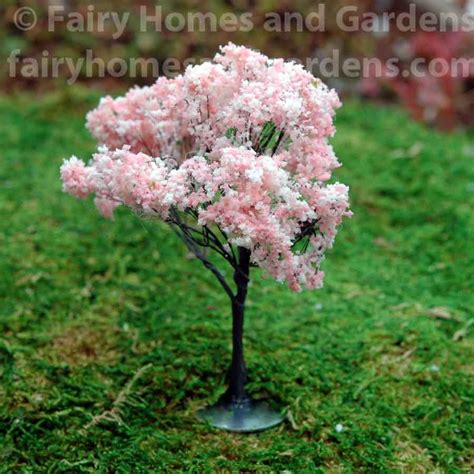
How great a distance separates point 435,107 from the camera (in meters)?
6.57

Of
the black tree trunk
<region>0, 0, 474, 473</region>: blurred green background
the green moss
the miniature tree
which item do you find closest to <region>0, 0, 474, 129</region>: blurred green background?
<region>0, 0, 474, 473</region>: blurred green background

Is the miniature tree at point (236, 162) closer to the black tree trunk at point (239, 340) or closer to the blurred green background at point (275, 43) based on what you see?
the black tree trunk at point (239, 340)

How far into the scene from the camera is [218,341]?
3.34 metres

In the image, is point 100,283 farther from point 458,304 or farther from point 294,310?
point 458,304

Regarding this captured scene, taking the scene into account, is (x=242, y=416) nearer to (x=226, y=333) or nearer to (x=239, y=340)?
(x=239, y=340)

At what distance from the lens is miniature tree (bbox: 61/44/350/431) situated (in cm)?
238

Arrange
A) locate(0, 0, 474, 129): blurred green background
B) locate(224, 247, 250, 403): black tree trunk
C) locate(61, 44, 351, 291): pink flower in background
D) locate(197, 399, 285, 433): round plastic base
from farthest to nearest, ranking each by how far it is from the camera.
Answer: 1. locate(0, 0, 474, 129): blurred green background
2. locate(197, 399, 285, 433): round plastic base
3. locate(224, 247, 250, 403): black tree trunk
4. locate(61, 44, 351, 291): pink flower in background

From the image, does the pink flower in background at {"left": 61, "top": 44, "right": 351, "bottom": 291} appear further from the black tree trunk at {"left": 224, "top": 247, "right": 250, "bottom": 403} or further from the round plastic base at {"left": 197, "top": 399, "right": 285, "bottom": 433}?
the round plastic base at {"left": 197, "top": 399, "right": 285, "bottom": 433}

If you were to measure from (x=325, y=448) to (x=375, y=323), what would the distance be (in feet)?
2.97

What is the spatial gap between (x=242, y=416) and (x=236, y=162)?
3.31 feet

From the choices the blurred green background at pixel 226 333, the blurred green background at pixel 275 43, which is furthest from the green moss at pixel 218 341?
the blurred green background at pixel 275 43

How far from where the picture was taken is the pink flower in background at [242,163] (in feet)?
7.81

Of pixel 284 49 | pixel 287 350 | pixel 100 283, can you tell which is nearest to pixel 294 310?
pixel 287 350

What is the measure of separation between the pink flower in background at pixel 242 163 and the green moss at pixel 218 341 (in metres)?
0.26
